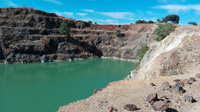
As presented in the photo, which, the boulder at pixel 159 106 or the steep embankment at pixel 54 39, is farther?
the steep embankment at pixel 54 39

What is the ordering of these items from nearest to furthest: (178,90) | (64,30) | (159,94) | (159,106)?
1. (159,106)
2. (178,90)
3. (159,94)
4. (64,30)

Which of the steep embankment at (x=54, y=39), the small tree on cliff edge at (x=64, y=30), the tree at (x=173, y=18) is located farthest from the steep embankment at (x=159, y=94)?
the tree at (x=173, y=18)

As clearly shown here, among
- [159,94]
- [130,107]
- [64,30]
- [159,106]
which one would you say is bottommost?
[130,107]

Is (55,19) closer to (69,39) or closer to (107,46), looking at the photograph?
(69,39)

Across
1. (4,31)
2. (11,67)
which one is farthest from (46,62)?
(4,31)

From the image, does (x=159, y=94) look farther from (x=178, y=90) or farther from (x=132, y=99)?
(x=132, y=99)

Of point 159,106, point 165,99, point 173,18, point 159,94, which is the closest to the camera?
point 159,106

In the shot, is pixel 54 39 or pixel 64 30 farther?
pixel 64 30

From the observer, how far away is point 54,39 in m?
60.8

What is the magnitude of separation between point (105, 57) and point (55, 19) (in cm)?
2845

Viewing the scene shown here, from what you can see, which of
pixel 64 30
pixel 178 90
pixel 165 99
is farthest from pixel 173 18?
pixel 165 99

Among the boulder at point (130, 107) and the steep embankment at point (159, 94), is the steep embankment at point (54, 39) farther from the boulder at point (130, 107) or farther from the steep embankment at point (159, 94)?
the boulder at point (130, 107)

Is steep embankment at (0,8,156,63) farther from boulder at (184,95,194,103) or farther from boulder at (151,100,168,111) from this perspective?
boulder at (184,95,194,103)

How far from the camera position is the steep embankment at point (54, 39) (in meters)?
54.1
